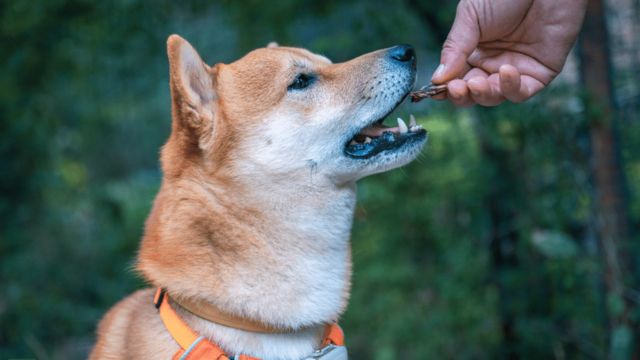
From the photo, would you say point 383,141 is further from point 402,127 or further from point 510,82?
point 510,82

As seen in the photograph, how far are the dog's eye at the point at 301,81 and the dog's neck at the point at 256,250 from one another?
0.44 meters

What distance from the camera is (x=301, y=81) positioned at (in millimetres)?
2744

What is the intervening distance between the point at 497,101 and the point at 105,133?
5162 mm

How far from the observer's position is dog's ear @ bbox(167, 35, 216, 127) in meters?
2.40

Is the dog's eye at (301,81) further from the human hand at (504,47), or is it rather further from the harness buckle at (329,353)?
the harness buckle at (329,353)

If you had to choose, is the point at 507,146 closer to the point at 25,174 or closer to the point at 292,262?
the point at 292,262

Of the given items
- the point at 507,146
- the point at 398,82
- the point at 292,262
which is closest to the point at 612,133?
the point at 507,146

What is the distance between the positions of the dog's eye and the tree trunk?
58.3 inches

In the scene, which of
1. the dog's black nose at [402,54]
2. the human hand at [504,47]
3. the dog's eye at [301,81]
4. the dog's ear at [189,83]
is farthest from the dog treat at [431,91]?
the dog's ear at [189,83]

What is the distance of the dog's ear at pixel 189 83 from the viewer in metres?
2.40

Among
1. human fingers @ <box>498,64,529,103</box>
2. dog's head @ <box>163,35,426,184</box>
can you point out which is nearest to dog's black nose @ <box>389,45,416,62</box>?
dog's head @ <box>163,35,426,184</box>

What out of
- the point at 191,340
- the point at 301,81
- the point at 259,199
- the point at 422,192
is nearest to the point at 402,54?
the point at 301,81

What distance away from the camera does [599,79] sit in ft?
11.3

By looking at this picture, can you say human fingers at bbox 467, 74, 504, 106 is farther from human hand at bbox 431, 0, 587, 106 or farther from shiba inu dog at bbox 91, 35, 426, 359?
shiba inu dog at bbox 91, 35, 426, 359
